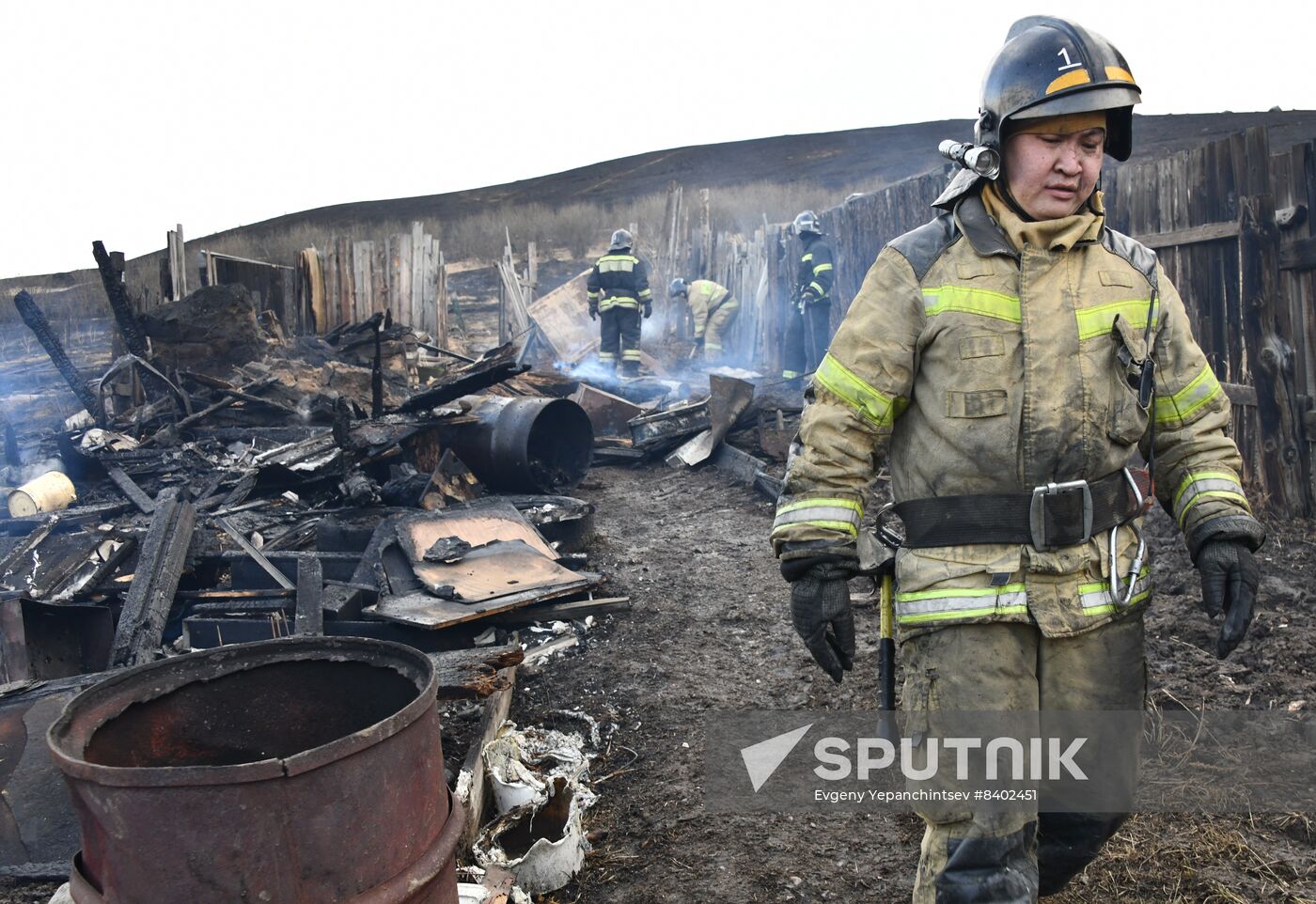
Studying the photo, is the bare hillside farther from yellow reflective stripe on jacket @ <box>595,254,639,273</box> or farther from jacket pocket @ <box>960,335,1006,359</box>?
jacket pocket @ <box>960,335,1006,359</box>

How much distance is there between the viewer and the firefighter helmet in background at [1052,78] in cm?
208

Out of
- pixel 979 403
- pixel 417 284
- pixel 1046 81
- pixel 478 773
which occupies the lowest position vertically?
pixel 478 773

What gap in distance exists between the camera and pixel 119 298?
11312mm

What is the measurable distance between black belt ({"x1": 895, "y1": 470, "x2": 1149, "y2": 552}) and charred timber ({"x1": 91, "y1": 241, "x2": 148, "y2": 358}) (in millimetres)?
11667

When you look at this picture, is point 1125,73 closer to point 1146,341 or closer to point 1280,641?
point 1146,341

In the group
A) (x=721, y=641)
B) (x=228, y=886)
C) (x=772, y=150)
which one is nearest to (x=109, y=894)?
(x=228, y=886)

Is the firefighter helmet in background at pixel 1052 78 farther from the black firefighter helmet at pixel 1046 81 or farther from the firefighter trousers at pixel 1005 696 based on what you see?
the firefighter trousers at pixel 1005 696

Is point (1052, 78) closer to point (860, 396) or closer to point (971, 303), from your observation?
point (971, 303)

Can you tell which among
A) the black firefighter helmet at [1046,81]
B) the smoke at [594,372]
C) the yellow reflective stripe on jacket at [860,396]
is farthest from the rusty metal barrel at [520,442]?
the black firefighter helmet at [1046,81]

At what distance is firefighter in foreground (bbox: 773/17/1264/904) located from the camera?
2062 mm

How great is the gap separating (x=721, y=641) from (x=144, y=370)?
895 centimetres

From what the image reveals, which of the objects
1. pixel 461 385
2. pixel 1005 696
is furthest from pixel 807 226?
pixel 1005 696

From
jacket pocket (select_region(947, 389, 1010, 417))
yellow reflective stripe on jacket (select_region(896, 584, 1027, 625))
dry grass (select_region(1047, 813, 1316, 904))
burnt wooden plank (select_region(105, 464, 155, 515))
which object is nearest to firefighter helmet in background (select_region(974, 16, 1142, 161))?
jacket pocket (select_region(947, 389, 1010, 417))

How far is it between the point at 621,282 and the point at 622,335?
85 centimetres
